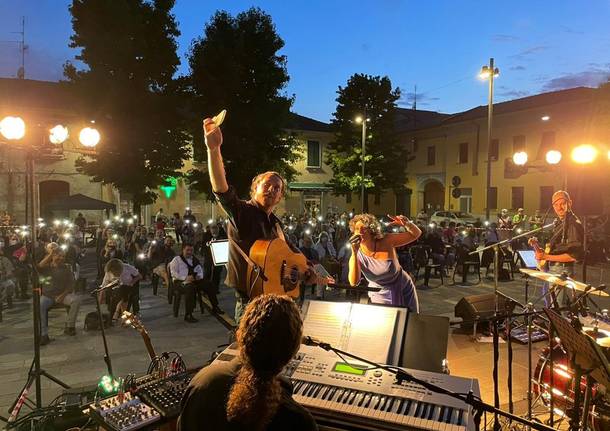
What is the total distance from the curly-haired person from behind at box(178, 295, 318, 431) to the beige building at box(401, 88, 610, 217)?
21154 millimetres

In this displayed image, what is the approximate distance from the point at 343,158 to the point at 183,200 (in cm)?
1116

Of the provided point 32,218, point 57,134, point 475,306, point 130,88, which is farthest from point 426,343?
point 130,88

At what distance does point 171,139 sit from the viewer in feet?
66.8

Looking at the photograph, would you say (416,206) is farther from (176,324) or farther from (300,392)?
(300,392)

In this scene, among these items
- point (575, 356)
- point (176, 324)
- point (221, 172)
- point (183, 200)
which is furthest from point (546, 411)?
point (183, 200)

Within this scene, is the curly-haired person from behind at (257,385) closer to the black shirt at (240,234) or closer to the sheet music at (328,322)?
the sheet music at (328,322)

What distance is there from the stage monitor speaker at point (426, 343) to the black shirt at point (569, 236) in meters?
4.36

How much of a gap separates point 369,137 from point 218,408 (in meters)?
28.6

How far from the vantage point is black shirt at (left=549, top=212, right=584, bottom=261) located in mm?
5992

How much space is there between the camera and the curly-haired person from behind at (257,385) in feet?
4.96

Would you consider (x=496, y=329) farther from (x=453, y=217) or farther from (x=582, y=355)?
(x=453, y=217)

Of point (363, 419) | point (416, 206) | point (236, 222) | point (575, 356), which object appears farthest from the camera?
point (416, 206)

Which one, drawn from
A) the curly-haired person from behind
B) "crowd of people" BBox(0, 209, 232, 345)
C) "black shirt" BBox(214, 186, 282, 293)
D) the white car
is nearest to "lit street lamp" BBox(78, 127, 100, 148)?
"crowd of people" BBox(0, 209, 232, 345)

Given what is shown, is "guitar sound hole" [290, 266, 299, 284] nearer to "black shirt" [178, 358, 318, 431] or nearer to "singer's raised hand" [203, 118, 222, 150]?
"singer's raised hand" [203, 118, 222, 150]
